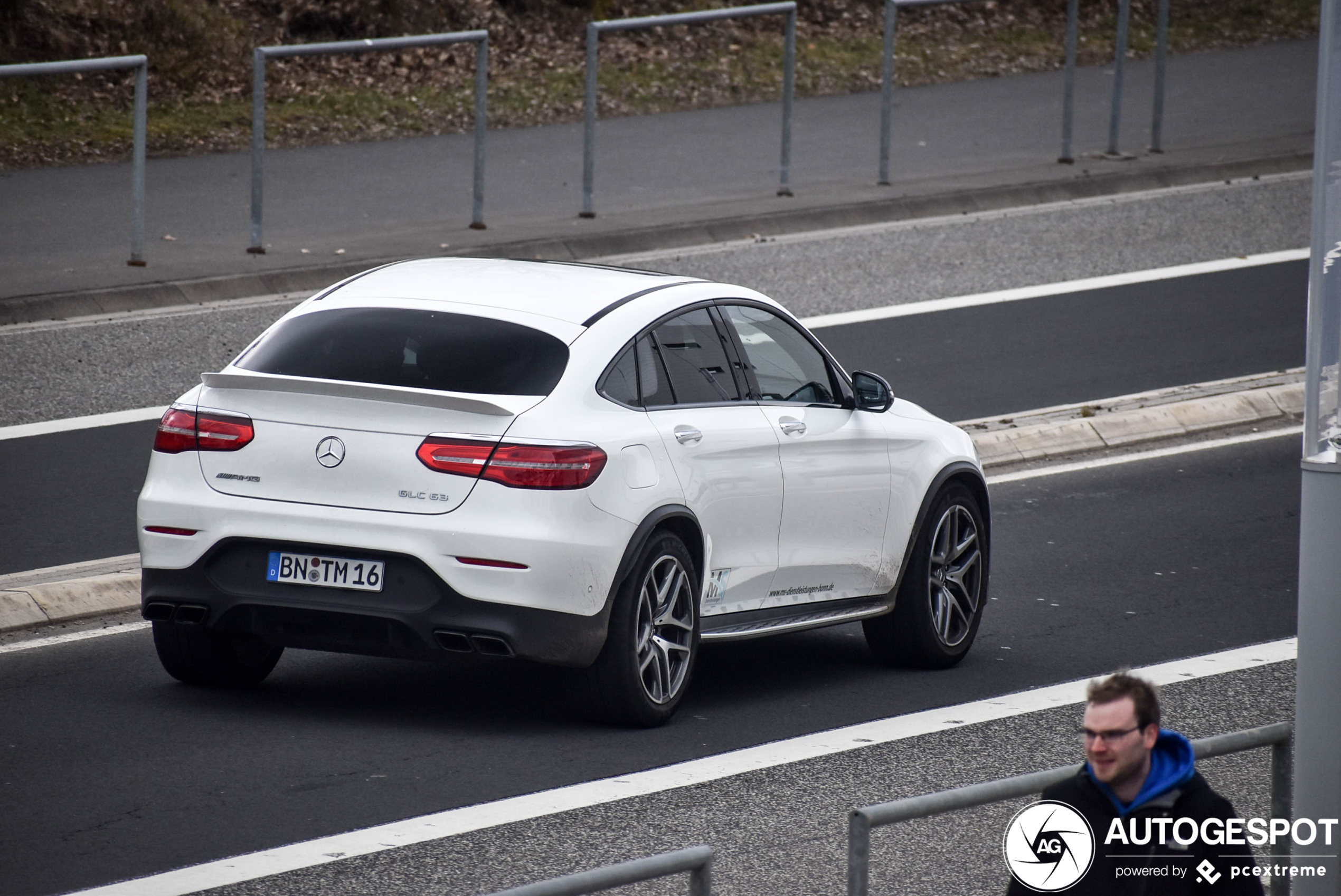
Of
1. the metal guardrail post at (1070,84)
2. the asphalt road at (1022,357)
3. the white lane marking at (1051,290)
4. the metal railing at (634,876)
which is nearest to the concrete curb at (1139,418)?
the asphalt road at (1022,357)

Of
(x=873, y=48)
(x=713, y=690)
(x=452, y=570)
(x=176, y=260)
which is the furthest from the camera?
(x=873, y=48)

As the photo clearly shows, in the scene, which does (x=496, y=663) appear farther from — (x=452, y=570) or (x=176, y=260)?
(x=176, y=260)

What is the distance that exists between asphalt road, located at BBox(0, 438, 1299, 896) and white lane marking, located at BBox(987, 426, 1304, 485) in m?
1.39

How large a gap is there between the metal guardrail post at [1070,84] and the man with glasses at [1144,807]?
61.6ft

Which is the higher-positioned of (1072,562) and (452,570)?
(452,570)

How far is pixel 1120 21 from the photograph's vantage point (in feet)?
78.7

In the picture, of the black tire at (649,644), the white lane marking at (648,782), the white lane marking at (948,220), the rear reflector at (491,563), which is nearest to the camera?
the white lane marking at (648,782)

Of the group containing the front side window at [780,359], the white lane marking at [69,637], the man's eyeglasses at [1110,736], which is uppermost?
the front side window at [780,359]

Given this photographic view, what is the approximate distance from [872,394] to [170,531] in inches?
120

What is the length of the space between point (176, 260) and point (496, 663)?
9.34 m

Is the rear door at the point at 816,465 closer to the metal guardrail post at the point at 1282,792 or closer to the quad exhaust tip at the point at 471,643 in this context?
the quad exhaust tip at the point at 471,643

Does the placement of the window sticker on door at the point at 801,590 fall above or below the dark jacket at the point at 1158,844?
below

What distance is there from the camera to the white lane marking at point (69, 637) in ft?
32.4

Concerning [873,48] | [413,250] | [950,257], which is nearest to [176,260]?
[413,250]
